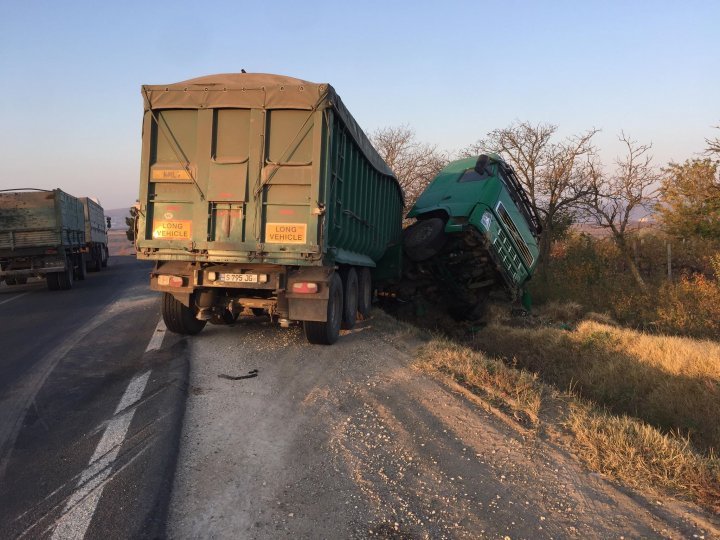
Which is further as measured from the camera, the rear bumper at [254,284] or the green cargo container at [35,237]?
the green cargo container at [35,237]

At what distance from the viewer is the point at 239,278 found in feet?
22.6

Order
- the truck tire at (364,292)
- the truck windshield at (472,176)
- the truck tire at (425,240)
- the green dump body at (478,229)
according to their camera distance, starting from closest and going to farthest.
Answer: the truck tire at (364,292)
the green dump body at (478,229)
the truck tire at (425,240)
the truck windshield at (472,176)

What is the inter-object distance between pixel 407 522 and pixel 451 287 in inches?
385

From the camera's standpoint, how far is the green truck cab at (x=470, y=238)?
10859 millimetres

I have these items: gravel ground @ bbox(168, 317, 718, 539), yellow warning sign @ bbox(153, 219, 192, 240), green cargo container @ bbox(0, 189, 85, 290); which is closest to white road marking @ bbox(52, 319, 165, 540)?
gravel ground @ bbox(168, 317, 718, 539)

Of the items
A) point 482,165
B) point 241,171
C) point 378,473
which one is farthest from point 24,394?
point 482,165

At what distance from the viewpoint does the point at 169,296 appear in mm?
7520

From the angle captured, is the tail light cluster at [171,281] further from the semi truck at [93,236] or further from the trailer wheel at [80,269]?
the semi truck at [93,236]

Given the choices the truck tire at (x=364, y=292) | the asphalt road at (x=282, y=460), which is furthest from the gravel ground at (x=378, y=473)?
the truck tire at (x=364, y=292)

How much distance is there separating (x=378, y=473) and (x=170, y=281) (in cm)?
454

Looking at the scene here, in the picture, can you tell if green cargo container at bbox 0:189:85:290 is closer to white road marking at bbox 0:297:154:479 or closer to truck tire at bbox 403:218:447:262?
white road marking at bbox 0:297:154:479

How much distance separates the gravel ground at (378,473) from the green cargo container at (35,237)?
38.7 feet

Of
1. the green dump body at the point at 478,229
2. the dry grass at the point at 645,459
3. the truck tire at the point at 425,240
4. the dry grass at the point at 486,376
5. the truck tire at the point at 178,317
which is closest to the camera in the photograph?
the dry grass at the point at 645,459

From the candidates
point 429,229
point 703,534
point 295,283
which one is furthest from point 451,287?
point 703,534
